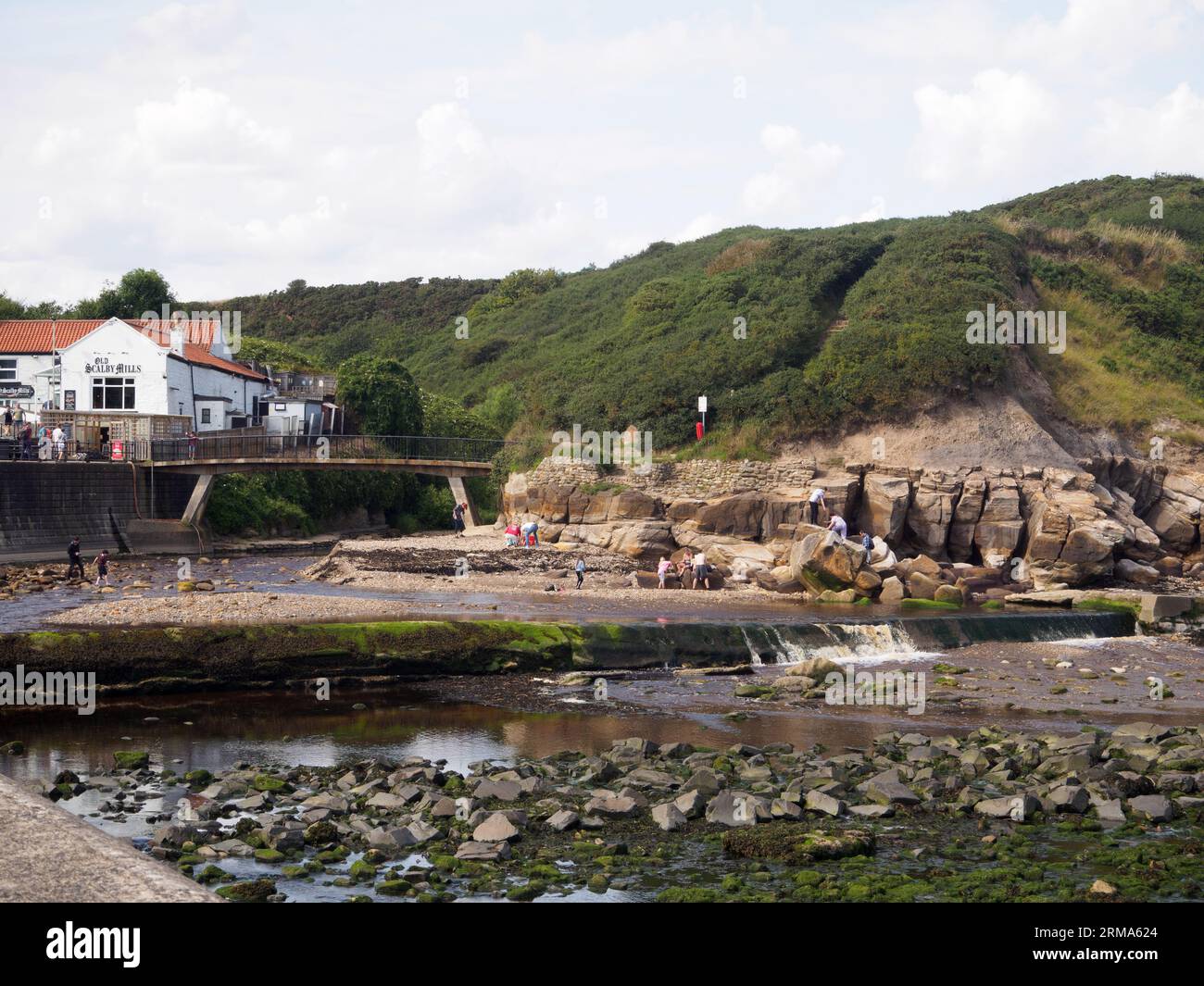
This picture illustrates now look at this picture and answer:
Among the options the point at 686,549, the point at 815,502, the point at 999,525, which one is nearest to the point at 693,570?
the point at 686,549

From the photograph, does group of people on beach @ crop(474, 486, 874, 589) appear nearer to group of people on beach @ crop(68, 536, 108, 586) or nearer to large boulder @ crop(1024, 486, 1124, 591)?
large boulder @ crop(1024, 486, 1124, 591)

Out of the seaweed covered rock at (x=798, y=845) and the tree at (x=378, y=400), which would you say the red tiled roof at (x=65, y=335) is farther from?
the seaweed covered rock at (x=798, y=845)

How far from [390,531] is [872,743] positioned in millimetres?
49800

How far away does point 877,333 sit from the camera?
5350cm

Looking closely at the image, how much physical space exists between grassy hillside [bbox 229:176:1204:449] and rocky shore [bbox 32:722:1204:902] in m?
32.8

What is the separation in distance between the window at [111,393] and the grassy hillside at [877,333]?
20.4 m

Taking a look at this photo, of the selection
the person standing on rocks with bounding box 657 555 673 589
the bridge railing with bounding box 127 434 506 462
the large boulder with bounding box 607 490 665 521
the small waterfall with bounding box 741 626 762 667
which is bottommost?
the small waterfall with bounding box 741 626 762 667

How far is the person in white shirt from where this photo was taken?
142ft

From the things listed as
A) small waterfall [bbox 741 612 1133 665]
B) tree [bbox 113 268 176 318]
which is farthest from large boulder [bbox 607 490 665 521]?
tree [bbox 113 268 176 318]

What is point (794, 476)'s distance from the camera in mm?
46625

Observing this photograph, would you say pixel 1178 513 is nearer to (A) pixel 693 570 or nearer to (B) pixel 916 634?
(A) pixel 693 570

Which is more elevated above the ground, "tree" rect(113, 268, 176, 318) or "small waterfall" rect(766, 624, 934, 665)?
"tree" rect(113, 268, 176, 318)

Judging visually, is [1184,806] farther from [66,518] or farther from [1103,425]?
[66,518]
